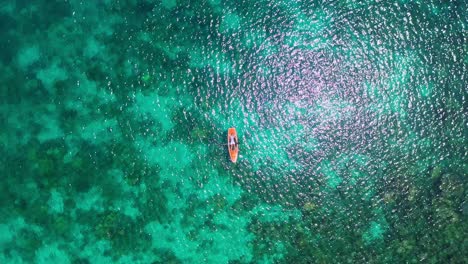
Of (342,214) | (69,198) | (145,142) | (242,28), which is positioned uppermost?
(242,28)

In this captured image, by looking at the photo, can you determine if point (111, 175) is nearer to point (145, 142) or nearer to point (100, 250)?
point (145, 142)

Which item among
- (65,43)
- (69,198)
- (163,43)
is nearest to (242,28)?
(163,43)

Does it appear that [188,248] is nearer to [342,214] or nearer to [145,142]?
[145,142]

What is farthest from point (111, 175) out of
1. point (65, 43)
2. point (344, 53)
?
point (344, 53)

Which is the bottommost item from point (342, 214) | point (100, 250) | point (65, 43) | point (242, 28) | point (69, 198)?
point (342, 214)

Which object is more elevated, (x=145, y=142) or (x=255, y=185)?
(x=145, y=142)

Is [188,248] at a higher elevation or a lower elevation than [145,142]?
lower
